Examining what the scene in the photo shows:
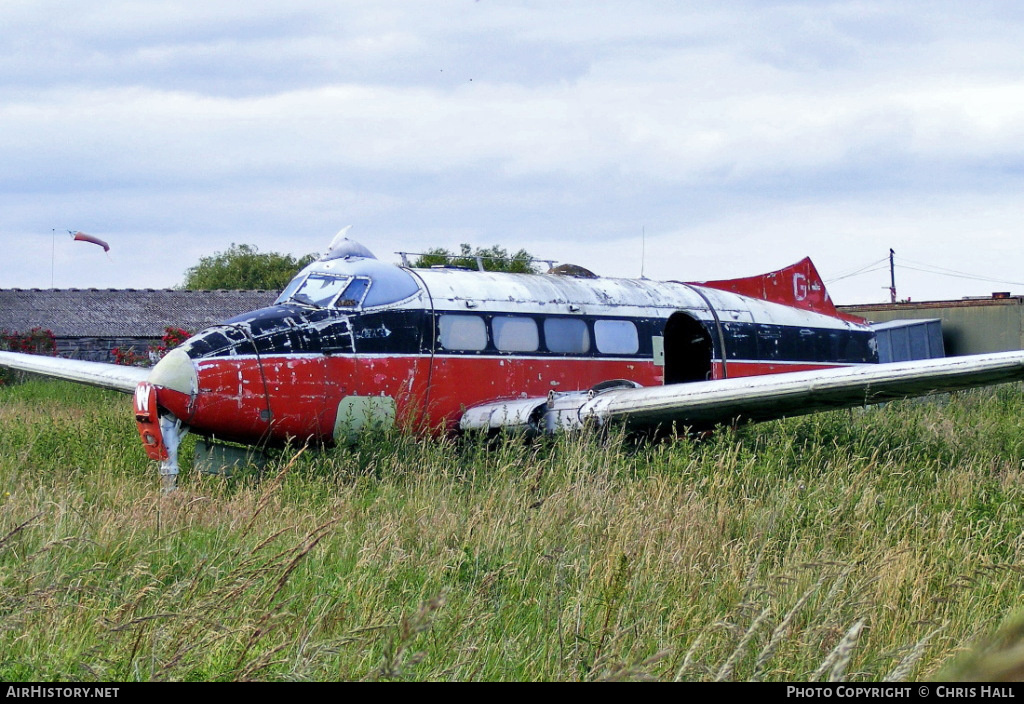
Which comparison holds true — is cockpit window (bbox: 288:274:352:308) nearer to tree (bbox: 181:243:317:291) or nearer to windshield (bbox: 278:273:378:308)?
windshield (bbox: 278:273:378:308)

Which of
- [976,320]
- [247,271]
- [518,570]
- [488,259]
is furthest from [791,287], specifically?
[247,271]

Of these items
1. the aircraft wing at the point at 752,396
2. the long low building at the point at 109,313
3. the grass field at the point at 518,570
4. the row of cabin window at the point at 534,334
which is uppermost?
the long low building at the point at 109,313

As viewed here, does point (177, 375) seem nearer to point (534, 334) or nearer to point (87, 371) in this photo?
point (534, 334)

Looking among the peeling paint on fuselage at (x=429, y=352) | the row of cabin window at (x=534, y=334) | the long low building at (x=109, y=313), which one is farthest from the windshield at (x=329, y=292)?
the long low building at (x=109, y=313)

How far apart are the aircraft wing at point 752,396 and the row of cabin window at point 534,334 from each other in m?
0.78

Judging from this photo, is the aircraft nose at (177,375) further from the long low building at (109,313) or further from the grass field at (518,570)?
the long low building at (109,313)

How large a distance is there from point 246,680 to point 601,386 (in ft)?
28.0

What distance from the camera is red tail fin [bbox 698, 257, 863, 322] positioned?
14.2 metres

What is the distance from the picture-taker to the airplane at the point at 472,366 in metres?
9.38

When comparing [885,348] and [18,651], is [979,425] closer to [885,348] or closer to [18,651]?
[885,348]

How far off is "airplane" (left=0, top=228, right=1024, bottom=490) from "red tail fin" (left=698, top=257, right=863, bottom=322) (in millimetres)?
498

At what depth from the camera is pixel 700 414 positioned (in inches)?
410

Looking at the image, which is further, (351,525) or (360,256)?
(360,256)
